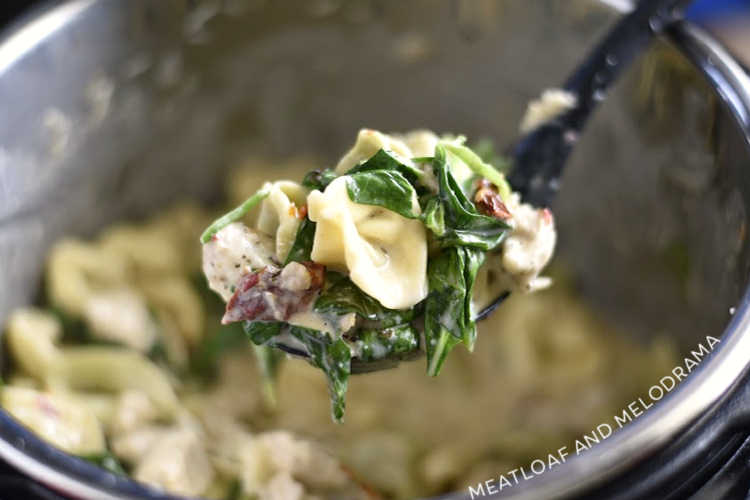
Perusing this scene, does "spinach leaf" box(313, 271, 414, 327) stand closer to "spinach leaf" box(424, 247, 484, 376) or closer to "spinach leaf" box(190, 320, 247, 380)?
"spinach leaf" box(424, 247, 484, 376)

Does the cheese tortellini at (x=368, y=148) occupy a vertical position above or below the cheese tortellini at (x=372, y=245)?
above

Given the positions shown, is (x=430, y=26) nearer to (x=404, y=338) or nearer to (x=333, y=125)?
(x=333, y=125)

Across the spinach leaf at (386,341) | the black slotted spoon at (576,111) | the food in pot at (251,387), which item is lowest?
the food in pot at (251,387)

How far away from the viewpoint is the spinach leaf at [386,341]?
1397 mm

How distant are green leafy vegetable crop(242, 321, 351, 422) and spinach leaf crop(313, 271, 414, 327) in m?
0.05

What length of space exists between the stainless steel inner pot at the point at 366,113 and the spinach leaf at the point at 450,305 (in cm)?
50

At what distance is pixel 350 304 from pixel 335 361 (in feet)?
0.31

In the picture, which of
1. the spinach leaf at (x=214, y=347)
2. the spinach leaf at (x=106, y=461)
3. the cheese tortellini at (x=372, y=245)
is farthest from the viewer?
the spinach leaf at (x=214, y=347)

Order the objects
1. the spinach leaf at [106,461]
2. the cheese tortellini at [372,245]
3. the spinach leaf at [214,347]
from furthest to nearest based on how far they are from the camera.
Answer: the spinach leaf at [214,347]
the spinach leaf at [106,461]
the cheese tortellini at [372,245]

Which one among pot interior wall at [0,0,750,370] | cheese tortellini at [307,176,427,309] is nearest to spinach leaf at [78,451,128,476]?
pot interior wall at [0,0,750,370]

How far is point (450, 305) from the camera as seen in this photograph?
4.56ft

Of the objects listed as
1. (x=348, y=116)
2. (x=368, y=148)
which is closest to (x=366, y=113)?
(x=348, y=116)

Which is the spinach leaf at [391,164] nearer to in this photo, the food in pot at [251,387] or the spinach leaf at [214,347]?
the food in pot at [251,387]

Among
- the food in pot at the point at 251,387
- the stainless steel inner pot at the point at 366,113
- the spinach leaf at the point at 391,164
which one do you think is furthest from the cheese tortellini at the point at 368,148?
the stainless steel inner pot at the point at 366,113
